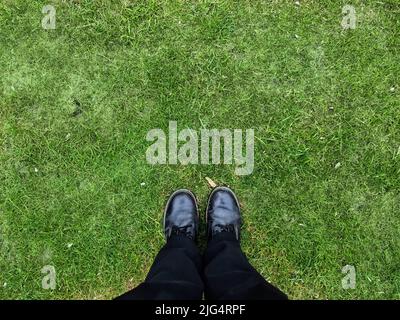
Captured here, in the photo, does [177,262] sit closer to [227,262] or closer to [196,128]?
[227,262]

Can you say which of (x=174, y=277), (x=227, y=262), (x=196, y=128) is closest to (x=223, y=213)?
(x=227, y=262)

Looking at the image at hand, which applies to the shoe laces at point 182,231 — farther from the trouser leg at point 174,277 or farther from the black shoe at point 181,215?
the trouser leg at point 174,277

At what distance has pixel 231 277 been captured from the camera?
8.39 ft

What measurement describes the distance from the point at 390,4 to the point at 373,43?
31 cm

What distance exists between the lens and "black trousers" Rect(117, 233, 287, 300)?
2.42 metres

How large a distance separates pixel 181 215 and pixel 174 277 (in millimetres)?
671

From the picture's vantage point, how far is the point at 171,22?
331cm

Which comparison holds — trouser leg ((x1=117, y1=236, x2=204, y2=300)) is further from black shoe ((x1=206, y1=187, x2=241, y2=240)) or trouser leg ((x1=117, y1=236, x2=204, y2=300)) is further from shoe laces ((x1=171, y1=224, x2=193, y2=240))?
black shoe ((x1=206, y1=187, x2=241, y2=240))

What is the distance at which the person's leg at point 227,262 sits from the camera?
2.43 meters

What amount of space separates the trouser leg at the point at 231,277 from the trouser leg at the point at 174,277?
0.24ft

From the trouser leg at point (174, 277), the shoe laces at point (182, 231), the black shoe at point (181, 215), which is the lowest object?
the trouser leg at point (174, 277)

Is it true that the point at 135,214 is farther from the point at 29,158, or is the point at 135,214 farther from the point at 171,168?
the point at 29,158

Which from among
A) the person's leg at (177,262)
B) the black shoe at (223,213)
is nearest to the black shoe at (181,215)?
the person's leg at (177,262)

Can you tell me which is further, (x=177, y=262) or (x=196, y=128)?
(x=196, y=128)
